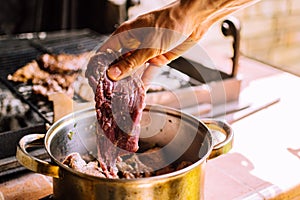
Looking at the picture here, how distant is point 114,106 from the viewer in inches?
47.7

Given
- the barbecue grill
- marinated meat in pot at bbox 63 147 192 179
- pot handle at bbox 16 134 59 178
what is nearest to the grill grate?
the barbecue grill

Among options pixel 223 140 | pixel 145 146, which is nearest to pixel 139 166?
pixel 145 146

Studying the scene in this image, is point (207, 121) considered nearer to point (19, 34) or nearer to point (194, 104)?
point (194, 104)

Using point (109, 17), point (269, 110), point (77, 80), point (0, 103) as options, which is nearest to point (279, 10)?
point (109, 17)

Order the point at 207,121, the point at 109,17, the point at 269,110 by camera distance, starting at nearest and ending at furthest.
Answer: the point at 207,121
the point at 269,110
the point at 109,17

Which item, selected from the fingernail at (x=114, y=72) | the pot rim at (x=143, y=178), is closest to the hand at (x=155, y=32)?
the fingernail at (x=114, y=72)

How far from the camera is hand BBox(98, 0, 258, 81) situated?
3.76 feet

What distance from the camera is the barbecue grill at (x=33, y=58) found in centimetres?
151

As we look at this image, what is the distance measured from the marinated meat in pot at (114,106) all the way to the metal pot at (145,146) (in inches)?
4.3

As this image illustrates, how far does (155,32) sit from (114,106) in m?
0.22

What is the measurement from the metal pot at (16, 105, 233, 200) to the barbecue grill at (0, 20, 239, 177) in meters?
0.27

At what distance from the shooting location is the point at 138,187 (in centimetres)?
101

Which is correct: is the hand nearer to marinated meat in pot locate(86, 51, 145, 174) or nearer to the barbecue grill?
marinated meat in pot locate(86, 51, 145, 174)

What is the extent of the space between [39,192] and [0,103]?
0.58 metres
